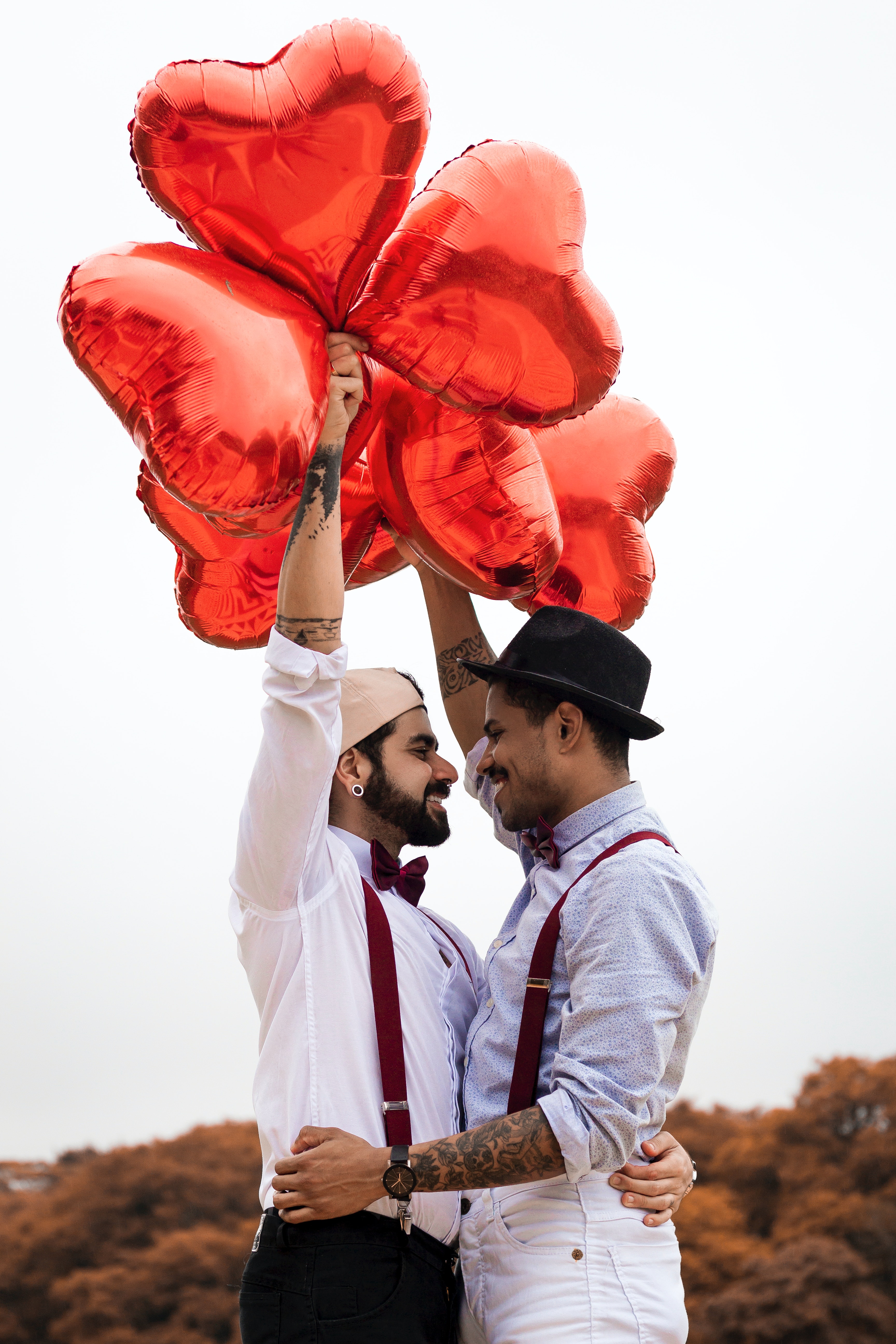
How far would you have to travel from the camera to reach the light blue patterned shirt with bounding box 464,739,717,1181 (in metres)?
1.67

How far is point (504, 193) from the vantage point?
1.78 meters

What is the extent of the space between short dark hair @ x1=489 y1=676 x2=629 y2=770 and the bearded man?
15.1 inches

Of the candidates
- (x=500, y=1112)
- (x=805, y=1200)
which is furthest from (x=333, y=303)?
(x=805, y=1200)

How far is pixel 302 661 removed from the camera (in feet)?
5.90

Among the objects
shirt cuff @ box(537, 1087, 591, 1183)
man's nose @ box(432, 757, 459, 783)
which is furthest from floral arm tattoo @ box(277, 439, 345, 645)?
shirt cuff @ box(537, 1087, 591, 1183)

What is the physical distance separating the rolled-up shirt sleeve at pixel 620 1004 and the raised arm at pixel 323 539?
0.64m

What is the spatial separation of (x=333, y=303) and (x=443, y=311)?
187mm

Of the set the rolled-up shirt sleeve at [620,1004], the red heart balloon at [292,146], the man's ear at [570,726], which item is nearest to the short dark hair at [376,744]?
the man's ear at [570,726]

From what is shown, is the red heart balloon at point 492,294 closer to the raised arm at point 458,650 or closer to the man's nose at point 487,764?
the man's nose at point 487,764

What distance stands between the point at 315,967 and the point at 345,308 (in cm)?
116

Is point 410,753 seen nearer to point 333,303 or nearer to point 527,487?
point 527,487

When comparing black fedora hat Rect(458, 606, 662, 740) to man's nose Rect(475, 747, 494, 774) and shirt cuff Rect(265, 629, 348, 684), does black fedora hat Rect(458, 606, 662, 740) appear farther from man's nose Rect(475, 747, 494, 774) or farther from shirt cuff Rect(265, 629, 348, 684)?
shirt cuff Rect(265, 629, 348, 684)

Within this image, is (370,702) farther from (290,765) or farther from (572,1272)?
(572,1272)

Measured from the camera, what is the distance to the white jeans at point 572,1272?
1.73 meters
